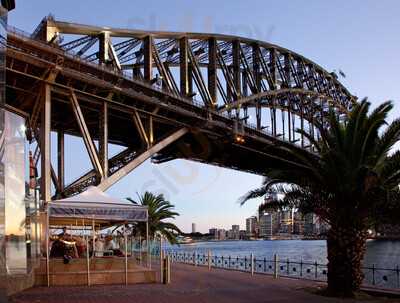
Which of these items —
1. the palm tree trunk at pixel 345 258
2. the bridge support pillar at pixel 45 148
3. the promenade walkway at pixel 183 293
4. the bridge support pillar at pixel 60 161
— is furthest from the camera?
the bridge support pillar at pixel 60 161

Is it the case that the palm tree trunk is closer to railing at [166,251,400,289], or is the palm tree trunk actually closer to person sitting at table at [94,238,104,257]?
railing at [166,251,400,289]

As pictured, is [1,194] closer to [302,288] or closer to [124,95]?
[302,288]

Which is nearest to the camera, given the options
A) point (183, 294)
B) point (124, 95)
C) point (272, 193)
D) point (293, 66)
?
point (183, 294)

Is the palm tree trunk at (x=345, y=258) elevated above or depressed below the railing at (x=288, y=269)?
above

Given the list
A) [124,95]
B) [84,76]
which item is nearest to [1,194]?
[84,76]

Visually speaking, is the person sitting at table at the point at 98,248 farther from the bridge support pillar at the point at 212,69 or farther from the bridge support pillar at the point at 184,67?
the bridge support pillar at the point at 212,69

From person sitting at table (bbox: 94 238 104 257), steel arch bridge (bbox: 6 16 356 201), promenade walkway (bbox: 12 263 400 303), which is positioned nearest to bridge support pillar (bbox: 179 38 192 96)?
steel arch bridge (bbox: 6 16 356 201)

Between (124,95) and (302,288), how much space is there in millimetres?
22618

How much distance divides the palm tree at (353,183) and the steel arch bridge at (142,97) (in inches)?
61.6

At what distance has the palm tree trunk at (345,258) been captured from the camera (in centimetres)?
1596

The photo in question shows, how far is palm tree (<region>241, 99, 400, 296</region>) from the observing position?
16047mm

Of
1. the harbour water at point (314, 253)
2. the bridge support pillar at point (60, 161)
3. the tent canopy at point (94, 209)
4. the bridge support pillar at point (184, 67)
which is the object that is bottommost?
the harbour water at point (314, 253)

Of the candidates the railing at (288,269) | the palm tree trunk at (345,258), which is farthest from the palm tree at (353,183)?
the railing at (288,269)

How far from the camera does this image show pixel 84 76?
33.0 m
